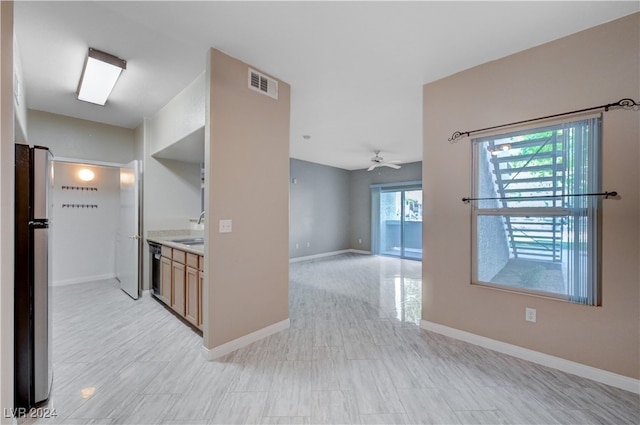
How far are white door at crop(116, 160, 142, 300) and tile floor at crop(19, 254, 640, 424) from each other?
27.8 inches

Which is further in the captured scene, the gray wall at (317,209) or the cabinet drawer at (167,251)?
the gray wall at (317,209)

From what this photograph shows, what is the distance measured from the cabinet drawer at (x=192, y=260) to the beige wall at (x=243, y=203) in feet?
1.78

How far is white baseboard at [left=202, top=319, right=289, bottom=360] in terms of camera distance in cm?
232

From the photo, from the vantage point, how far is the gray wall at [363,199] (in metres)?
7.94

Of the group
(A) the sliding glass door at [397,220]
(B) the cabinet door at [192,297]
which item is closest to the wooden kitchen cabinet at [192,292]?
(B) the cabinet door at [192,297]

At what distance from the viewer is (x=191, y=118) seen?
301 cm

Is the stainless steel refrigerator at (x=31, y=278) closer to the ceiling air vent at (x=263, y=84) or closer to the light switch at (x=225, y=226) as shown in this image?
the light switch at (x=225, y=226)

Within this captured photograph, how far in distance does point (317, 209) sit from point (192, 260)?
16.8ft

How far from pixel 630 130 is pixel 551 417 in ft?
6.90

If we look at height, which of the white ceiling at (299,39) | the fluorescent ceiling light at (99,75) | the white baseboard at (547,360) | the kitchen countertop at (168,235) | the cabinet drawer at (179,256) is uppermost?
the white ceiling at (299,39)

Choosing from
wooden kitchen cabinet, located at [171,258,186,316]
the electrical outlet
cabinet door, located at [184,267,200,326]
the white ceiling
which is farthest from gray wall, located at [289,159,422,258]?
the electrical outlet

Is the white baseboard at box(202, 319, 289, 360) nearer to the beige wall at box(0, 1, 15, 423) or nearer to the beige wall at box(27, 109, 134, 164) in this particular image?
the beige wall at box(0, 1, 15, 423)

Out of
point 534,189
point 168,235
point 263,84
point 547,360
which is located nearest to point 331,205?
point 168,235

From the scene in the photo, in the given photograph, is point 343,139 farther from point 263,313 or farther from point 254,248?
point 263,313
